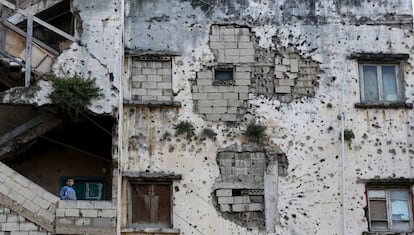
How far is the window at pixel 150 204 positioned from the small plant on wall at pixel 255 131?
2.09 m

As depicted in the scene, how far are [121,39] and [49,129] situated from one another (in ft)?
8.38

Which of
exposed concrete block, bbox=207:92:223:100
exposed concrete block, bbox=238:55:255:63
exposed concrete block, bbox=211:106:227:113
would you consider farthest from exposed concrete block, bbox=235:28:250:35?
exposed concrete block, bbox=211:106:227:113

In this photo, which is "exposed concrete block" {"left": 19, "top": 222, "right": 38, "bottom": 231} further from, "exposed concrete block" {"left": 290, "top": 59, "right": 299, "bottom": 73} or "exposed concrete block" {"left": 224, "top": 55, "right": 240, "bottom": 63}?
"exposed concrete block" {"left": 290, "top": 59, "right": 299, "bottom": 73}

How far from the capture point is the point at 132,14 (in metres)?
18.5

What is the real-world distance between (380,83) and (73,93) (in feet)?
23.3

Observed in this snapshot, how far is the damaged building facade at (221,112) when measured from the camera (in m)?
17.2

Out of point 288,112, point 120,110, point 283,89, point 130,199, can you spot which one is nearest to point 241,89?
point 283,89

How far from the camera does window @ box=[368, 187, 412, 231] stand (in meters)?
17.5

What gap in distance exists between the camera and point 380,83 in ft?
60.3

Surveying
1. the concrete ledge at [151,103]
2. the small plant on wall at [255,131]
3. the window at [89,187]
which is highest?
the concrete ledge at [151,103]

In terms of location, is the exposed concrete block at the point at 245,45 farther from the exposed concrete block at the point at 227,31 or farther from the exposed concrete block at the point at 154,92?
the exposed concrete block at the point at 154,92

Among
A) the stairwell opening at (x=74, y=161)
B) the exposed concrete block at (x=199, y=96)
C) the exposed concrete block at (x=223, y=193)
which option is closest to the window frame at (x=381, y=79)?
the exposed concrete block at (x=199, y=96)

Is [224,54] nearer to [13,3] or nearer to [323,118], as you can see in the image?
[323,118]

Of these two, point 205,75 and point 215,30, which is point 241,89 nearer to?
point 205,75
